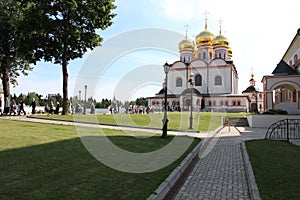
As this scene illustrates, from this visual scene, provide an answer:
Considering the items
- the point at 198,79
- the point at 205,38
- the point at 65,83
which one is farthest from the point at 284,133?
the point at 205,38

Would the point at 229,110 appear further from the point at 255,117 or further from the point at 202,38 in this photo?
the point at 255,117

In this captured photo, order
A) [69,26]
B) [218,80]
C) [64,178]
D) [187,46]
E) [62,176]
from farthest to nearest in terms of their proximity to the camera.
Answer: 1. [187,46]
2. [218,80]
3. [69,26]
4. [62,176]
5. [64,178]

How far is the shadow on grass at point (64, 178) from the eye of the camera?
4625 mm

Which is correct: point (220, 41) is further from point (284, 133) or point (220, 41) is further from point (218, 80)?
point (284, 133)

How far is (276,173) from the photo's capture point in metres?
7.07

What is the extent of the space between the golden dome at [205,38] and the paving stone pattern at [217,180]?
62.8 m

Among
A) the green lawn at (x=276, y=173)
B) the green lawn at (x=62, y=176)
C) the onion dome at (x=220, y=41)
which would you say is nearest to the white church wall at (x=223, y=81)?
the onion dome at (x=220, y=41)

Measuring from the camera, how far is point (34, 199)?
4.22m

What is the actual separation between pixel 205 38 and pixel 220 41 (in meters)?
4.07

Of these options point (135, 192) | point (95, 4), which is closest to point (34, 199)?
point (135, 192)

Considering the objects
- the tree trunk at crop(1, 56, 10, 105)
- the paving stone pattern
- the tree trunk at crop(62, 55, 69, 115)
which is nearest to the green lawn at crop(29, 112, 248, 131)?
the tree trunk at crop(62, 55, 69, 115)

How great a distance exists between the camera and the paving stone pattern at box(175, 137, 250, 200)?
568 centimetres

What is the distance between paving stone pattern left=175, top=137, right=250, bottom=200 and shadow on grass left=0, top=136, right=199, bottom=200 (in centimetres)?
70

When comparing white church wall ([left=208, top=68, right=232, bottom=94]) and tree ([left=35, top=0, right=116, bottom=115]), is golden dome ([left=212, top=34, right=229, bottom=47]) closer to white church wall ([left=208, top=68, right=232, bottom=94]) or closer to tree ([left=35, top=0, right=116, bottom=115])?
white church wall ([left=208, top=68, right=232, bottom=94])
